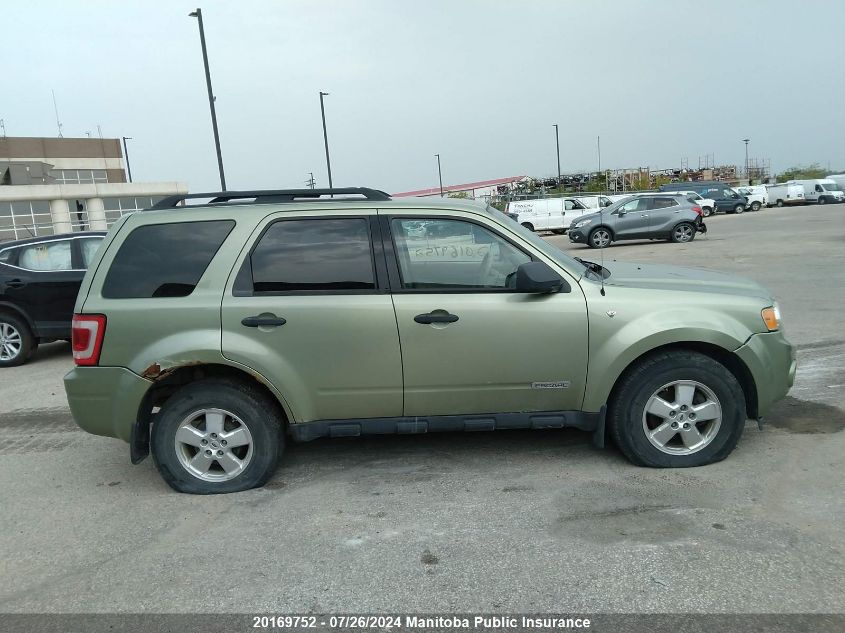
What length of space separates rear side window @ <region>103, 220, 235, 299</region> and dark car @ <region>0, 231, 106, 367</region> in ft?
16.9

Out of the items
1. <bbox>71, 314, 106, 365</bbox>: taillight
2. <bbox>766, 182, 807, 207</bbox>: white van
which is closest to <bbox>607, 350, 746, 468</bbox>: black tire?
<bbox>71, 314, 106, 365</bbox>: taillight

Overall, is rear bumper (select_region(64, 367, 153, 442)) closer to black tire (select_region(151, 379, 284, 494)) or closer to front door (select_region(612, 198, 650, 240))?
black tire (select_region(151, 379, 284, 494))

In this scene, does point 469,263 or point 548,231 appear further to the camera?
point 548,231

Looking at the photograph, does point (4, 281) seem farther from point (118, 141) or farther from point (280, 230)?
point (118, 141)

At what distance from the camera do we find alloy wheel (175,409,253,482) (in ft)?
13.9

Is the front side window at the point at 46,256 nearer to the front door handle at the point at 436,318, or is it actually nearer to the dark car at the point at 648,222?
the front door handle at the point at 436,318

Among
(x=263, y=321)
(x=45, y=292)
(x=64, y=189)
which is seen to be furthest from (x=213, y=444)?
(x=64, y=189)

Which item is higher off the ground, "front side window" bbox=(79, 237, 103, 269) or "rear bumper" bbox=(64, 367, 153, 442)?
"front side window" bbox=(79, 237, 103, 269)

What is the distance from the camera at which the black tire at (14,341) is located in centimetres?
884

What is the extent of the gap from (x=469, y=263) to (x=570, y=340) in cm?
79

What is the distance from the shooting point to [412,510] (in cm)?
396

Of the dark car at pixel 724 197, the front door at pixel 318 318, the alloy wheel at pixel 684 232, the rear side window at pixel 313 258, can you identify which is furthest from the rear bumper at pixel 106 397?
the dark car at pixel 724 197

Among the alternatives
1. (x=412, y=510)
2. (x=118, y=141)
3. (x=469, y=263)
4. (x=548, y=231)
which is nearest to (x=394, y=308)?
(x=469, y=263)

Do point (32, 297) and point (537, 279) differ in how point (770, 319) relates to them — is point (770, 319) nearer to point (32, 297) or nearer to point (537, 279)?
point (537, 279)
